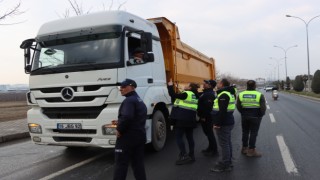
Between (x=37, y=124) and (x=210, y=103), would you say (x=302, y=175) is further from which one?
(x=37, y=124)

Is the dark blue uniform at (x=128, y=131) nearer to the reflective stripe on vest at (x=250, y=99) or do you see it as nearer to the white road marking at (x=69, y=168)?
the white road marking at (x=69, y=168)

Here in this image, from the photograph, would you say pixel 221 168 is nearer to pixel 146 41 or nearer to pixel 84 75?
pixel 146 41

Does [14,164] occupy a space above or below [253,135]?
below

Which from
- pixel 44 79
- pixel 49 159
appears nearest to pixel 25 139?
pixel 49 159

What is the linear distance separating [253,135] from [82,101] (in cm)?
354

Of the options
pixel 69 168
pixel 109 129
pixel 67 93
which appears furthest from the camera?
pixel 69 168

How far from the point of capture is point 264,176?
592cm

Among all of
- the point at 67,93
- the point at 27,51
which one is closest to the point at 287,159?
the point at 67,93

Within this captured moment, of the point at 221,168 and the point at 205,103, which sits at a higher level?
the point at 205,103

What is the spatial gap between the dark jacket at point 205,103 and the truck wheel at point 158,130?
0.86 meters

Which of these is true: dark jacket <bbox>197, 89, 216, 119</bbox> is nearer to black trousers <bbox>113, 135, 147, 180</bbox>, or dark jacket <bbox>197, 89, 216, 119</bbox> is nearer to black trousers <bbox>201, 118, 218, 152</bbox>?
black trousers <bbox>201, 118, 218, 152</bbox>

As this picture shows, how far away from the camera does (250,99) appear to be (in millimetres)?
7445

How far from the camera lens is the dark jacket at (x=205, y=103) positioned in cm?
730

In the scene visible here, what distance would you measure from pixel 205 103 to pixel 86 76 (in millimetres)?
2479
